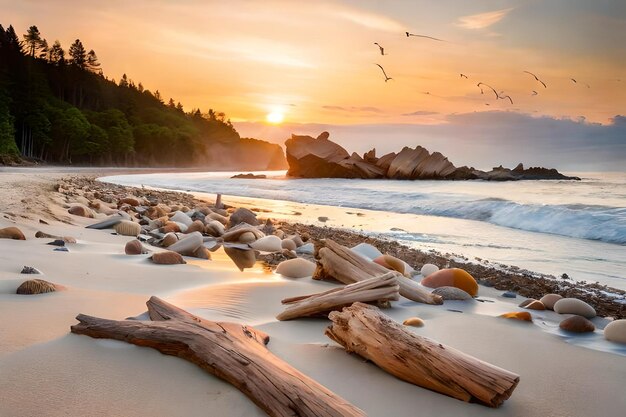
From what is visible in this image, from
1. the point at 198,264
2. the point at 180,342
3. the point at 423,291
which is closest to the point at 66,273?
the point at 198,264

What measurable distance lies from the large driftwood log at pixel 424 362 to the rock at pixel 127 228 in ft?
15.6

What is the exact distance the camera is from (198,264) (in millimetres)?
4715

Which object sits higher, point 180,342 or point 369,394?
point 180,342

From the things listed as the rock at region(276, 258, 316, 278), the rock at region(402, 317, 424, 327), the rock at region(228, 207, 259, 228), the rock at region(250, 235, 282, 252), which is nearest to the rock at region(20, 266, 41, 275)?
the rock at region(276, 258, 316, 278)

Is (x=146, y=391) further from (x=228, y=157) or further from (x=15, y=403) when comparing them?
(x=228, y=157)

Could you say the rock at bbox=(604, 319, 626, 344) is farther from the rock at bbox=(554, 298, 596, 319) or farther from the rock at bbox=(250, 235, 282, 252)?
the rock at bbox=(250, 235, 282, 252)

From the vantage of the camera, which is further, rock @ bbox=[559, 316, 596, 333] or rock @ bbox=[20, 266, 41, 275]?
rock @ bbox=[20, 266, 41, 275]

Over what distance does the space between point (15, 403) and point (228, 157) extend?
443 ft

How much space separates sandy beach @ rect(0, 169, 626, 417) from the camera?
177cm

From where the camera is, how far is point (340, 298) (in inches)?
117

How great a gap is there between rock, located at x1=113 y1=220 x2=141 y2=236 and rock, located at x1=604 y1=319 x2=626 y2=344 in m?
5.35

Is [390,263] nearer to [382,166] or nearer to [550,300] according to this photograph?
[550,300]

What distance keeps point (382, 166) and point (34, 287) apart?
4084 cm

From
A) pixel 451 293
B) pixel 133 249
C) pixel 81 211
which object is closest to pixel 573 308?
pixel 451 293
